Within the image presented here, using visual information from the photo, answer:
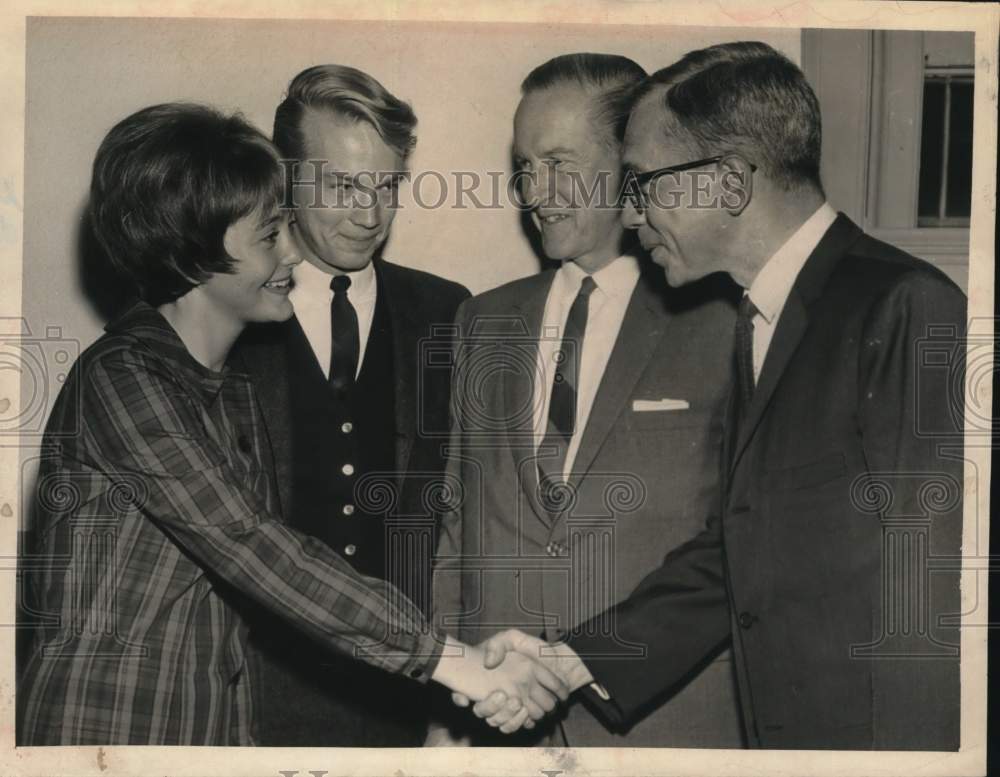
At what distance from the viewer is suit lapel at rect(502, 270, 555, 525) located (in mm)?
2760

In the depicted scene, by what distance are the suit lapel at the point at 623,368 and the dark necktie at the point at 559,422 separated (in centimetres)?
4

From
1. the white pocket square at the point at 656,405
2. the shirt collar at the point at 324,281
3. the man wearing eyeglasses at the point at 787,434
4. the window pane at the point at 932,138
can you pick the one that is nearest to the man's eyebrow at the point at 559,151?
the man wearing eyeglasses at the point at 787,434

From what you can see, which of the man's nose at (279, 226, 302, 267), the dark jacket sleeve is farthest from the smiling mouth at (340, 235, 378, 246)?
the dark jacket sleeve

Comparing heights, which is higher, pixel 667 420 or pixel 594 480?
pixel 667 420

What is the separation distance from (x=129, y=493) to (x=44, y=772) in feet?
2.17

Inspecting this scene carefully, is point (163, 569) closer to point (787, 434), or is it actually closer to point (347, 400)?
point (347, 400)

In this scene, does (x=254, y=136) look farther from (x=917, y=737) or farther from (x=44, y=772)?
(x=917, y=737)

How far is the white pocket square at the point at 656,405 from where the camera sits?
2.73 meters

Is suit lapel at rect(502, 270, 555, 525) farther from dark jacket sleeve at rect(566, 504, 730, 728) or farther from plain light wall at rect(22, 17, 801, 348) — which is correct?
dark jacket sleeve at rect(566, 504, 730, 728)

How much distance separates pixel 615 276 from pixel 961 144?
0.86m

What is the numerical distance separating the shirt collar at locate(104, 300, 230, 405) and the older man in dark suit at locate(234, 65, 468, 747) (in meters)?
0.11

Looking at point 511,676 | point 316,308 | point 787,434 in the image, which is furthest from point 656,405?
point 316,308

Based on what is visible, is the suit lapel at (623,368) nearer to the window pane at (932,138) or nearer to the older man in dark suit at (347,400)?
the older man in dark suit at (347,400)

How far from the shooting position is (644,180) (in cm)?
273
